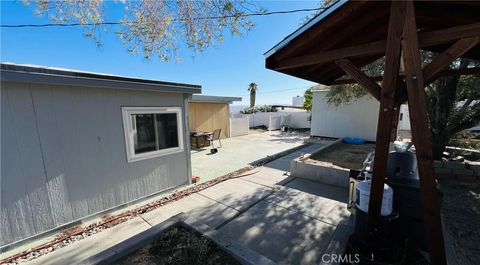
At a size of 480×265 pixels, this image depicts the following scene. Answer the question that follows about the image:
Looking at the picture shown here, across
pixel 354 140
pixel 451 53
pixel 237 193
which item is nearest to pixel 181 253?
pixel 237 193

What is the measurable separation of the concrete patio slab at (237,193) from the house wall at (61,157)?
148cm

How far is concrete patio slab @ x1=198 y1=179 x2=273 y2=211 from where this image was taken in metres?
3.95

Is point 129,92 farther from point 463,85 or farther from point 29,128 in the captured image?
point 463,85

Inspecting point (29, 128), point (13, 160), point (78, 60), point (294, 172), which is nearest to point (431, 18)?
point (294, 172)

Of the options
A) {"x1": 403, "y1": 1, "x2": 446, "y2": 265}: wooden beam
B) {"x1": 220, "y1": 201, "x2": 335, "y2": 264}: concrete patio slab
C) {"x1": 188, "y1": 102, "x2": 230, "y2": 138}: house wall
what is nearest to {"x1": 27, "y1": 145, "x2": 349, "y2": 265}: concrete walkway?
{"x1": 220, "y1": 201, "x2": 335, "y2": 264}: concrete patio slab

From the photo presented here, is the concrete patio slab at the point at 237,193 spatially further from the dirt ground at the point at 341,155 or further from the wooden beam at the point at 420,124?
the wooden beam at the point at 420,124

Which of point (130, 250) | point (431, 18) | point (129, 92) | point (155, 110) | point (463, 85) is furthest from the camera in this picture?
point (463, 85)

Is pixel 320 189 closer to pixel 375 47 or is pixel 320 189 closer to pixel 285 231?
pixel 285 231

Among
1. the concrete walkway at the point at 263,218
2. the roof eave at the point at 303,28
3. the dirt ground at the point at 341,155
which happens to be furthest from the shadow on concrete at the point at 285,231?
the dirt ground at the point at 341,155

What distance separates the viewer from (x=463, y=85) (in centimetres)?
571

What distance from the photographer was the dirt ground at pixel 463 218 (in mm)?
2453

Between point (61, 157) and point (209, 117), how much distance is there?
341 inches

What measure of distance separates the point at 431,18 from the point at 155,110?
4362mm

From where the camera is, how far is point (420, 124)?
5.67ft
